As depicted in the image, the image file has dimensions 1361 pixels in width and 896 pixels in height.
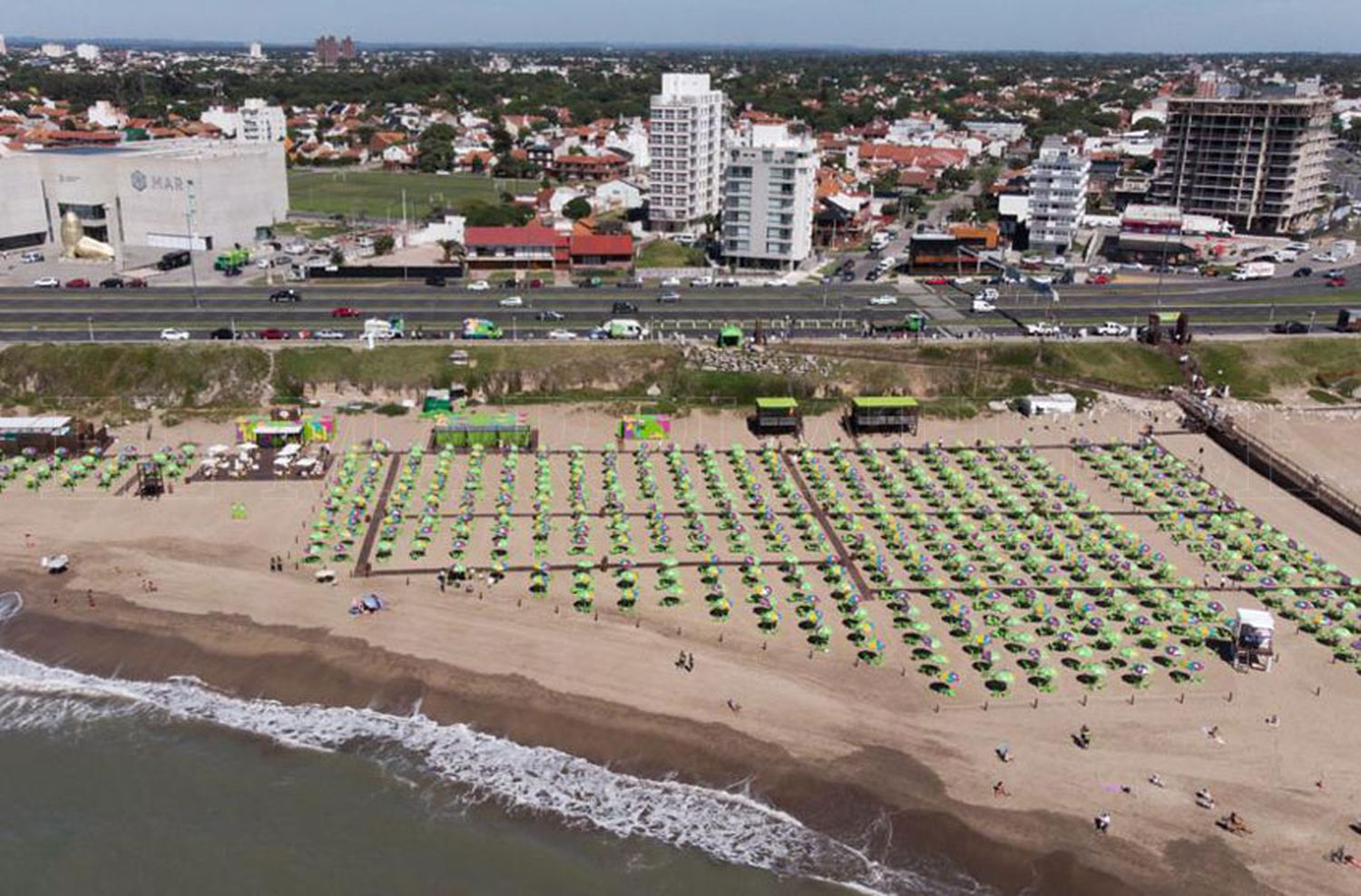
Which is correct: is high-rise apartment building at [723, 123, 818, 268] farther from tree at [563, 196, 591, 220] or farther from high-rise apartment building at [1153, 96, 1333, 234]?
high-rise apartment building at [1153, 96, 1333, 234]

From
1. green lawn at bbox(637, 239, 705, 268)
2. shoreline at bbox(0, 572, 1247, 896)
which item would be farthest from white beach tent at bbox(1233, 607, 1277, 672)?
green lawn at bbox(637, 239, 705, 268)

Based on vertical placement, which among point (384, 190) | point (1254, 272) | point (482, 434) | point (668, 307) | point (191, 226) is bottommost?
point (482, 434)

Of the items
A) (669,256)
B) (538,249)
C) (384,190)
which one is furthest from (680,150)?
(384,190)

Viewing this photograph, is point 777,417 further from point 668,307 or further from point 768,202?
point 768,202

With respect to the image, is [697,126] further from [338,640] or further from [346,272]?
[338,640]

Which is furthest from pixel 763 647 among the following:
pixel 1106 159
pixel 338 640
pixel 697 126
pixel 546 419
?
pixel 1106 159
